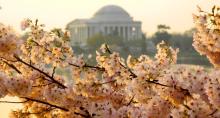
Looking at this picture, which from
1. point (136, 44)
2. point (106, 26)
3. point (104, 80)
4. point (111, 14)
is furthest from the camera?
point (111, 14)

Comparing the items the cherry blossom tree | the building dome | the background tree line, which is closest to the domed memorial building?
the building dome

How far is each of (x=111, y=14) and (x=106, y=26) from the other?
7.11 metres

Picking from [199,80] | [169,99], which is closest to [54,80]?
[169,99]

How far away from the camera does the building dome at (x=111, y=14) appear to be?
135462mm

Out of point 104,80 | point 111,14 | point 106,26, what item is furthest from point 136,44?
point 104,80

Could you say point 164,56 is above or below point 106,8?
above

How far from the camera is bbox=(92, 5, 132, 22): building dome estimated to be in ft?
444

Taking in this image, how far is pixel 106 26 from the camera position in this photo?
433 feet

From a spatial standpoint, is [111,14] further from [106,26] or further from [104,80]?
[104,80]

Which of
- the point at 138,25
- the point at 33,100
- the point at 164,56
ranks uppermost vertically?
the point at 164,56

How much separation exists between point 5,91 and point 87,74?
83 cm

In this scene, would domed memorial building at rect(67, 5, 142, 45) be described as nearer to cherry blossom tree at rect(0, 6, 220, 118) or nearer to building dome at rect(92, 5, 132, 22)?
building dome at rect(92, 5, 132, 22)

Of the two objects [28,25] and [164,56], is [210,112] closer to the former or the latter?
[164,56]

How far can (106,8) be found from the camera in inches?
5659
